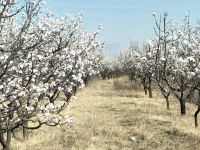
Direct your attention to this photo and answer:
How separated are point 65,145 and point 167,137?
5093 millimetres

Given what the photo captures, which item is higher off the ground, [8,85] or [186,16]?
[186,16]

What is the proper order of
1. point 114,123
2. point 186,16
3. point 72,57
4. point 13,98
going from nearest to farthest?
point 13,98 < point 72,57 < point 114,123 < point 186,16

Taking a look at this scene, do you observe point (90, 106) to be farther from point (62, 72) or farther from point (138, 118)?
point (62, 72)

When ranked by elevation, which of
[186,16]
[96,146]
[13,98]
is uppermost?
[186,16]

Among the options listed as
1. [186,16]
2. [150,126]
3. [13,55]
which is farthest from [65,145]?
[186,16]

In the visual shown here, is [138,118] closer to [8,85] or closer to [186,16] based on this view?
[186,16]

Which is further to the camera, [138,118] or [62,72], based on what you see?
[138,118]

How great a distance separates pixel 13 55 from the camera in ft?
35.9

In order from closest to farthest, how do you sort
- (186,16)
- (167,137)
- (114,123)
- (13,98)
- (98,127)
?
(13,98)
(167,137)
(98,127)
(114,123)
(186,16)

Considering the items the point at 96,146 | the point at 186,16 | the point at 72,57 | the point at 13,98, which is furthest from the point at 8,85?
the point at 186,16

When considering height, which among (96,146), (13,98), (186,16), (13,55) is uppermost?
(186,16)

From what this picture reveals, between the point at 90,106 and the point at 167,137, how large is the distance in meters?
17.1

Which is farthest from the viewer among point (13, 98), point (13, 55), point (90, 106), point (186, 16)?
point (90, 106)

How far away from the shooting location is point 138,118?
94.8 ft
